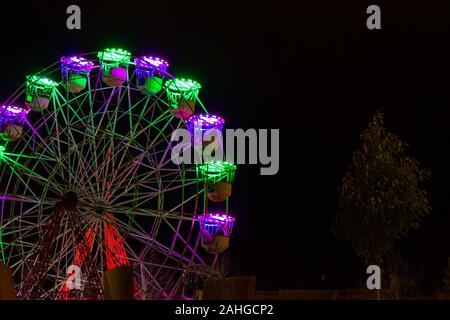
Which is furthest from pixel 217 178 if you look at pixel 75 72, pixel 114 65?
pixel 75 72

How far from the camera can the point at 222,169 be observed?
18.1 metres

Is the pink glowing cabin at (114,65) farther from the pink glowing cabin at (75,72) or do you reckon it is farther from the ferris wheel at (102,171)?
the pink glowing cabin at (75,72)

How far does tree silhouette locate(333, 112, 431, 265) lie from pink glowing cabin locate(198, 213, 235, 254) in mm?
3739

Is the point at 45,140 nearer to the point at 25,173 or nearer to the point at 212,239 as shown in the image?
the point at 25,173

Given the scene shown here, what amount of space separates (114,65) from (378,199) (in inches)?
299

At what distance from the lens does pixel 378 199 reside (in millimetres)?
16016

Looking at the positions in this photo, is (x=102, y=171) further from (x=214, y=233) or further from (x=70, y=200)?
(x=214, y=233)

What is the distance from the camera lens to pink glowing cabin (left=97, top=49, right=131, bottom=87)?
59.0ft

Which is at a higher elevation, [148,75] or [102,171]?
[148,75]

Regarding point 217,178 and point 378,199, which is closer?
point 378,199

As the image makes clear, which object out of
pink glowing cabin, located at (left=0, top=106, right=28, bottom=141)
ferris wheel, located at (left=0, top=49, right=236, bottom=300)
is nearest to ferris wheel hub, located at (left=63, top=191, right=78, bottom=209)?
ferris wheel, located at (left=0, top=49, right=236, bottom=300)


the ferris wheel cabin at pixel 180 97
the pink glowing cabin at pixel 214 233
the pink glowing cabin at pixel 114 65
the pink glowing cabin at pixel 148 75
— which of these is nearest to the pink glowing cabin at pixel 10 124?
the pink glowing cabin at pixel 114 65

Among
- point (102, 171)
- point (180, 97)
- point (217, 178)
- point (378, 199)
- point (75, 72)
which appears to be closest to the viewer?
point (378, 199)
